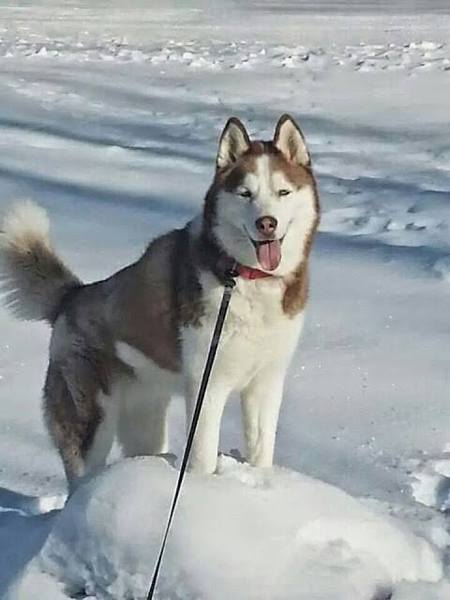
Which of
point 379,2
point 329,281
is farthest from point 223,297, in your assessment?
point 379,2

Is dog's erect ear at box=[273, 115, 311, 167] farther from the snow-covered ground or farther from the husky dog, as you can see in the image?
the snow-covered ground

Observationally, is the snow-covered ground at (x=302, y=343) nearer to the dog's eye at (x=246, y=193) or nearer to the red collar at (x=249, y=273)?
the red collar at (x=249, y=273)

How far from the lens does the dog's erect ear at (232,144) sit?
3.08 metres

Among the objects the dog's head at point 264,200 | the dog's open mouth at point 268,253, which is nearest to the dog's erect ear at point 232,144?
the dog's head at point 264,200

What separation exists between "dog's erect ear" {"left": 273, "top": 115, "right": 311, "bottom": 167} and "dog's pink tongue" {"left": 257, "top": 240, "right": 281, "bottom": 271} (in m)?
0.27

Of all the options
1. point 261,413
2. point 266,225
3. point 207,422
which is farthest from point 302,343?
point 266,225

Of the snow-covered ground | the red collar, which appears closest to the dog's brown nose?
the red collar

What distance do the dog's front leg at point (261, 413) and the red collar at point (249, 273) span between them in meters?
0.31

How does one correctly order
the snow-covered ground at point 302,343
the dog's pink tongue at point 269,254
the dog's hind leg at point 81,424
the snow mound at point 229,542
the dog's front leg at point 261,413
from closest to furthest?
the snow mound at point 229,542 → the snow-covered ground at point 302,343 → the dog's pink tongue at point 269,254 → the dog's front leg at point 261,413 → the dog's hind leg at point 81,424

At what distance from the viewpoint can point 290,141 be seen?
10.3 ft

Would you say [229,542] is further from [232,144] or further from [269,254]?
[232,144]

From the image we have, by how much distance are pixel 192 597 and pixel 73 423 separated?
1143 mm

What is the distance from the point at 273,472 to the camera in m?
2.76

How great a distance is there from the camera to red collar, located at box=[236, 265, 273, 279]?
10.1ft
